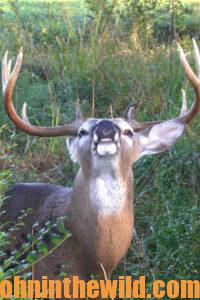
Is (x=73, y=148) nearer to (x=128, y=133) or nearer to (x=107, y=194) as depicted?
(x=128, y=133)

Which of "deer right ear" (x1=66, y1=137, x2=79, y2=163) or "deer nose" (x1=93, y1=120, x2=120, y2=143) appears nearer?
"deer nose" (x1=93, y1=120, x2=120, y2=143)

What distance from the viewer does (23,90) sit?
27.0ft

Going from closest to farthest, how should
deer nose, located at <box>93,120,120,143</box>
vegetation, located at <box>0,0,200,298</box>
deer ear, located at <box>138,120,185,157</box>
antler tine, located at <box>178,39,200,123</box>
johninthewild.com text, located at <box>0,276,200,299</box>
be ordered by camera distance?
deer nose, located at <box>93,120,120,143</box>, johninthewild.com text, located at <box>0,276,200,299</box>, antler tine, located at <box>178,39,200,123</box>, deer ear, located at <box>138,120,185,157</box>, vegetation, located at <box>0,0,200,298</box>

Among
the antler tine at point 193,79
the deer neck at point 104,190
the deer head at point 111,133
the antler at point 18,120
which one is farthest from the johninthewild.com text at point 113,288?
the antler tine at point 193,79

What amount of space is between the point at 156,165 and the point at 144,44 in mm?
2488

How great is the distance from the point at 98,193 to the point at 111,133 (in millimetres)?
426

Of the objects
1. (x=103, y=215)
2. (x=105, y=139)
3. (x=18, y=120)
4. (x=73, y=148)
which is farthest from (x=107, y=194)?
(x=18, y=120)

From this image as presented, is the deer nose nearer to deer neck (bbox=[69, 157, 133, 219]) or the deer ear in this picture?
deer neck (bbox=[69, 157, 133, 219])

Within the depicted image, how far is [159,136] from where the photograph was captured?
5227mm

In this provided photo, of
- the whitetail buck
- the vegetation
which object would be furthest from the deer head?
the vegetation

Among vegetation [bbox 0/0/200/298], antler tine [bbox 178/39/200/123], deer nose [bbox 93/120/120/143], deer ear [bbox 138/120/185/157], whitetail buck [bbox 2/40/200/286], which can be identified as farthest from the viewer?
vegetation [bbox 0/0/200/298]

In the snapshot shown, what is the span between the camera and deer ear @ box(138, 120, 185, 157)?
5.18 metres

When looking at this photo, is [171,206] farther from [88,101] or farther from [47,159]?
[88,101]

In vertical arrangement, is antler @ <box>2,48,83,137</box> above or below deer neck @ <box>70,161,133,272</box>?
above
